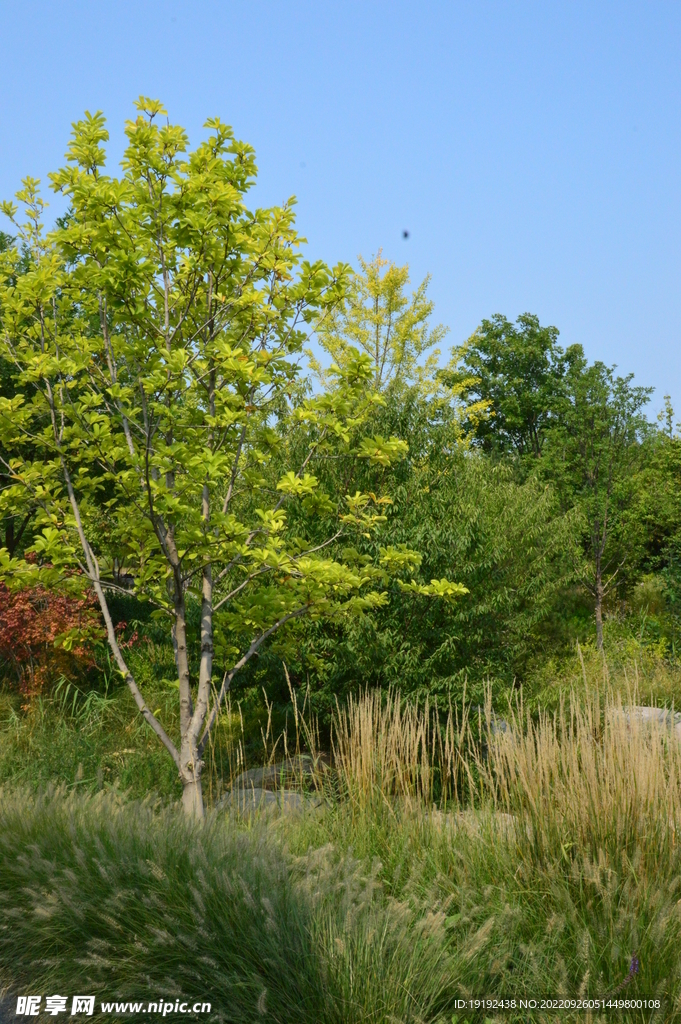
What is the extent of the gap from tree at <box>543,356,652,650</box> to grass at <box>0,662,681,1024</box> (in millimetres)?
12113

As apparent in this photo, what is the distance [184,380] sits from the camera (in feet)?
22.8

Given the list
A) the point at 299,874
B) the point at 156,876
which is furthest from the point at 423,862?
the point at 156,876

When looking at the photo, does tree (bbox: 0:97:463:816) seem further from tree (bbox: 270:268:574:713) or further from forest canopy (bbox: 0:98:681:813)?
tree (bbox: 270:268:574:713)

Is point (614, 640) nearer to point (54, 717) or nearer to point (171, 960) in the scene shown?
point (54, 717)

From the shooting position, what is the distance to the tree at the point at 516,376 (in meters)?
34.2

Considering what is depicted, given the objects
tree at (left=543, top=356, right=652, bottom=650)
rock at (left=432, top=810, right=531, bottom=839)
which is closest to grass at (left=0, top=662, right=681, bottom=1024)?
rock at (left=432, top=810, right=531, bottom=839)

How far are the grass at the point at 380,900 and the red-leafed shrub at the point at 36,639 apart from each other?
5103 millimetres

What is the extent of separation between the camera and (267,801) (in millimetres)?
6875

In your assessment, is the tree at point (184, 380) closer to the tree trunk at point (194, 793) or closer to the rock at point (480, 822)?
the tree trunk at point (194, 793)

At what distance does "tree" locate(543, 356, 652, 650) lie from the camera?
1684cm

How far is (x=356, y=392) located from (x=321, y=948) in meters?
4.11

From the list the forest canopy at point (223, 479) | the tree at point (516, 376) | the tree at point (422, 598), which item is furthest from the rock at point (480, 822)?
the tree at point (516, 376)

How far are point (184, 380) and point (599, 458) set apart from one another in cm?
1182

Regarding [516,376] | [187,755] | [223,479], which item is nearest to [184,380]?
[223,479]
